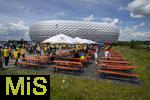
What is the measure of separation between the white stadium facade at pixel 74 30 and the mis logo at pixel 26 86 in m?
119

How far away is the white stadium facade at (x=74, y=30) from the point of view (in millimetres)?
124938

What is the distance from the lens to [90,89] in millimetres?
10492

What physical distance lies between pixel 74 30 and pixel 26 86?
122416 mm

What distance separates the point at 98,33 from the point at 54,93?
402 ft

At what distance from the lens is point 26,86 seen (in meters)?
3.26

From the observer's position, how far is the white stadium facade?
12494 cm

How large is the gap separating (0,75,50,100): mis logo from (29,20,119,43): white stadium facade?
119 m

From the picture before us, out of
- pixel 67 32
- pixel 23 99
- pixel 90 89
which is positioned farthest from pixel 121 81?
pixel 67 32

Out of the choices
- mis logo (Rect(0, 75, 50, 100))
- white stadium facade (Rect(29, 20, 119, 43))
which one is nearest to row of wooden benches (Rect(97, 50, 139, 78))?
mis logo (Rect(0, 75, 50, 100))

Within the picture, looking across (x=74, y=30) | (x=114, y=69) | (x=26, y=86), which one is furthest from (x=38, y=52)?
(x=74, y=30)

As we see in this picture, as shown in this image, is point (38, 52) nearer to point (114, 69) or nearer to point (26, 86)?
point (114, 69)

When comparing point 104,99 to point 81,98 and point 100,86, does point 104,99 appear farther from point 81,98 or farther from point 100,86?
point 100,86

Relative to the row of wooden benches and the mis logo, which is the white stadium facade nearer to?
the row of wooden benches

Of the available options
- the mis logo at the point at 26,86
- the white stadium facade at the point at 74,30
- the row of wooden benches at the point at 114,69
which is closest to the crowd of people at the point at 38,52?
the row of wooden benches at the point at 114,69
